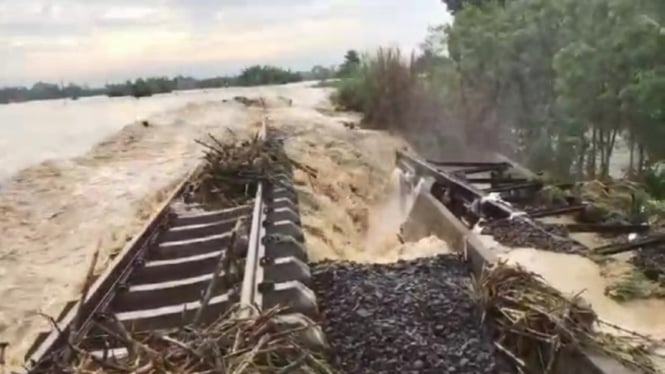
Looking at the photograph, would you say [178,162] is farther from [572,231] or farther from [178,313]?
[178,313]

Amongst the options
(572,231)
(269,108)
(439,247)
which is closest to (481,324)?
(439,247)

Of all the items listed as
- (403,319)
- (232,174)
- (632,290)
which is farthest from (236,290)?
(232,174)

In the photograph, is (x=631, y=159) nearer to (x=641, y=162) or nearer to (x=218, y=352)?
(x=641, y=162)

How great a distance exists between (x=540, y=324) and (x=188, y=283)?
2.11 meters

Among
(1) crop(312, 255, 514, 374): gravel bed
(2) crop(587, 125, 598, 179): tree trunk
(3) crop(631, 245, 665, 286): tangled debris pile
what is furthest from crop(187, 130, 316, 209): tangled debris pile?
(2) crop(587, 125, 598, 179): tree trunk

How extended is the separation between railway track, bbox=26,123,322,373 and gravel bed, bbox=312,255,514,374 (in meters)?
0.24

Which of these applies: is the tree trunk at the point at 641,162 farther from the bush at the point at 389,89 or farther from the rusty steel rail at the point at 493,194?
the bush at the point at 389,89

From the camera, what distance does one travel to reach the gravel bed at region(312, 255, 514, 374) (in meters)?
4.20

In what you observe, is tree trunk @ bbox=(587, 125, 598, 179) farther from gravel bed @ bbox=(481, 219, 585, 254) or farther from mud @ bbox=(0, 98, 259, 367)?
mud @ bbox=(0, 98, 259, 367)

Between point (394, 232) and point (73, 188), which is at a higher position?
point (73, 188)

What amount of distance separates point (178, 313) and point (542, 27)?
10.1 m

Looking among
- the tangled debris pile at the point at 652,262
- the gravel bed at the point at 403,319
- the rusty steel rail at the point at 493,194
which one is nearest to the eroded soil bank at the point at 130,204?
the rusty steel rail at the point at 493,194

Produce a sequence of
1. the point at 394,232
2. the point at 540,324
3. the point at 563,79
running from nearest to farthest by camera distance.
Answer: the point at 540,324, the point at 394,232, the point at 563,79

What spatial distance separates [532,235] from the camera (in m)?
7.21
